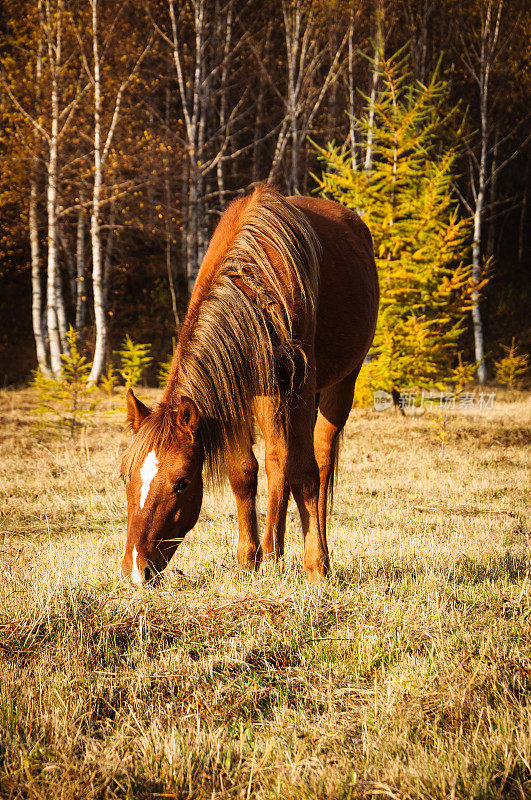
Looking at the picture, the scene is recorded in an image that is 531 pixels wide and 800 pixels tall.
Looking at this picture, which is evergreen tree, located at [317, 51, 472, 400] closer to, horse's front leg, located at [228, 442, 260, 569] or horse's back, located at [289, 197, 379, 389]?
horse's back, located at [289, 197, 379, 389]

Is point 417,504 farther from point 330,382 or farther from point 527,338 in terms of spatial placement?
point 527,338

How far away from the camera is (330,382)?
408 cm

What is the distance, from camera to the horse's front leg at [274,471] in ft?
10.3

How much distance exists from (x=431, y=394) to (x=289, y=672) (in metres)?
11.3

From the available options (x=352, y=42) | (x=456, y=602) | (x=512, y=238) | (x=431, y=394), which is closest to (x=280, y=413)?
(x=456, y=602)

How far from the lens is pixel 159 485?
2678mm

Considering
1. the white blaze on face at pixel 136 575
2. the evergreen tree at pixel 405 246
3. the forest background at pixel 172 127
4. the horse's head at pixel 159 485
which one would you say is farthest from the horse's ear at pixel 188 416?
the forest background at pixel 172 127

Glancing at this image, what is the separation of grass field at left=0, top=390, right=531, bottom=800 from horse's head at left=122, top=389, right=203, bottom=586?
0.54 feet

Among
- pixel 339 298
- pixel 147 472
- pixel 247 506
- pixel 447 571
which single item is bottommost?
pixel 447 571

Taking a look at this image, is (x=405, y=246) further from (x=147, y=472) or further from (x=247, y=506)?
(x=147, y=472)

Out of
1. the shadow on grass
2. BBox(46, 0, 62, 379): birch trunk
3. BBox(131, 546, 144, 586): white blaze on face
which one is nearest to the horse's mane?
BBox(131, 546, 144, 586): white blaze on face

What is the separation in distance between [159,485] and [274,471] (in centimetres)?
92

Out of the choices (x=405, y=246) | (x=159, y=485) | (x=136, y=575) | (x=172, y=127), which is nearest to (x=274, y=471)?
(x=159, y=485)

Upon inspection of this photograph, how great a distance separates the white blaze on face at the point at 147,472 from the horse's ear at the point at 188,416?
0.61ft
